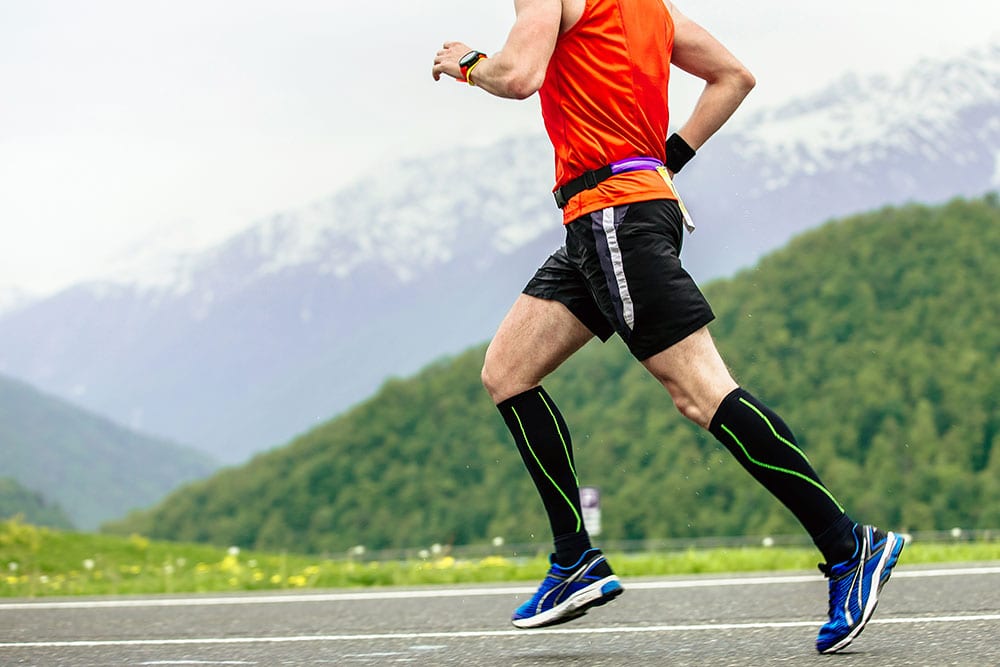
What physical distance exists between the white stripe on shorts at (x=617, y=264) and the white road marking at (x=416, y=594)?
220 centimetres

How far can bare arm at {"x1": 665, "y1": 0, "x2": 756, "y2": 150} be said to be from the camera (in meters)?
3.51

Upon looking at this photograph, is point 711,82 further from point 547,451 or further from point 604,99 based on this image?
point 547,451

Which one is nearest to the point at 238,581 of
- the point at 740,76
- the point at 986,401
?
the point at 740,76

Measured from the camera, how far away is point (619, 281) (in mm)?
2994

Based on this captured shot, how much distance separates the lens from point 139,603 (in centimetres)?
520

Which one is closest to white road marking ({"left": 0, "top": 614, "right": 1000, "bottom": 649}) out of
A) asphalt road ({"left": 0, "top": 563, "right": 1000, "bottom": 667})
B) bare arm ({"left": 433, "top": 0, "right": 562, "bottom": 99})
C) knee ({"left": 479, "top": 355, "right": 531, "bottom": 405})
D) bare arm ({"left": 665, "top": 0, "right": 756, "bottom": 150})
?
asphalt road ({"left": 0, "top": 563, "right": 1000, "bottom": 667})

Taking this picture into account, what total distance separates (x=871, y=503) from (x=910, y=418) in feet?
66.1

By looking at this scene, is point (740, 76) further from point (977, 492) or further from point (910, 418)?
point (910, 418)

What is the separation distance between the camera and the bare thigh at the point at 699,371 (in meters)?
2.97

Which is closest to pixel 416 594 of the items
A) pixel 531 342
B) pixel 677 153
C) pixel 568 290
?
pixel 531 342

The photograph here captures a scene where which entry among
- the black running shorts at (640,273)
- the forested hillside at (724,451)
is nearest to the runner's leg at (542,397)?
the black running shorts at (640,273)

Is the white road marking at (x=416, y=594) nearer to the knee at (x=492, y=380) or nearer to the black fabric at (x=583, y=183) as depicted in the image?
the knee at (x=492, y=380)

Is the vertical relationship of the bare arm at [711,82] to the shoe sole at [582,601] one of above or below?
above

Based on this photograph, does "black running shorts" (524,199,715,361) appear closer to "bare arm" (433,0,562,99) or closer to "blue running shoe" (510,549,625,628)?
"bare arm" (433,0,562,99)
